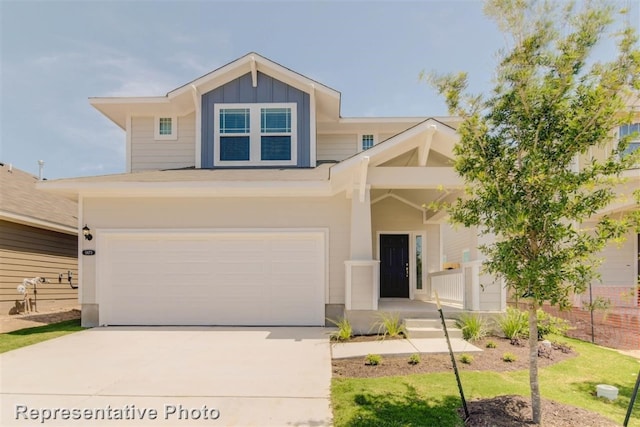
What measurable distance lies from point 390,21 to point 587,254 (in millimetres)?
8552

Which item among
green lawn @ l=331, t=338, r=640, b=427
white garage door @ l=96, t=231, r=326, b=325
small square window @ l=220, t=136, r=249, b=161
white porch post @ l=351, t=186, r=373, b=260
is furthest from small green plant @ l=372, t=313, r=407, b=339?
small square window @ l=220, t=136, r=249, b=161

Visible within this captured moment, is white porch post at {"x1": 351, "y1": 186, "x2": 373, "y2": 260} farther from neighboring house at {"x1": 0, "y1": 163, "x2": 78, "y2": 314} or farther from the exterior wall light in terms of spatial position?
neighboring house at {"x1": 0, "y1": 163, "x2": 78, "y2": 314}

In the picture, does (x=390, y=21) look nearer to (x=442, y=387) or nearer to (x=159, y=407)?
(x=442, y=387)

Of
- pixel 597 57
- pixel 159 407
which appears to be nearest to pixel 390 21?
pixel 597 57

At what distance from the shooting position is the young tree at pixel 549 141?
354cm

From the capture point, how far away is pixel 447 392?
4.47m

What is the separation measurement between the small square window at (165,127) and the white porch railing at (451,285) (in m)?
8.86

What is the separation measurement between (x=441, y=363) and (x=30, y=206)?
1331cm

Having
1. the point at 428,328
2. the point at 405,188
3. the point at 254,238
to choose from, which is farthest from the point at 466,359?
A: the point at 254,238

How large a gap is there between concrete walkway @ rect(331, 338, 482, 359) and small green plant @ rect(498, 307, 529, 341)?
943mm

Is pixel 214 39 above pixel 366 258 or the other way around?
above

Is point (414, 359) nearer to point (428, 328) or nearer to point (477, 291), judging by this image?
point (428, 328)

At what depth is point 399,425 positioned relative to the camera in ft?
12.0

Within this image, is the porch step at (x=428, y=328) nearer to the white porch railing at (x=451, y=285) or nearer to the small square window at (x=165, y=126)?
the white porch railing at (x=451, y=285)
